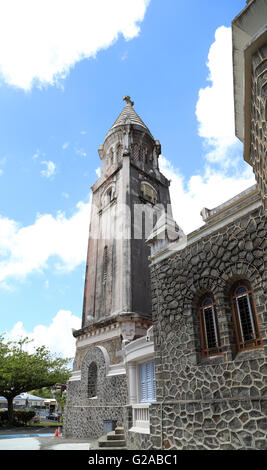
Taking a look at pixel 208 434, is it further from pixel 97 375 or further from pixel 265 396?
pixel 97 375

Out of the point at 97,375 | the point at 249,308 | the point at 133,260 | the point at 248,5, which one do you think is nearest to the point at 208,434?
the point at 249,308

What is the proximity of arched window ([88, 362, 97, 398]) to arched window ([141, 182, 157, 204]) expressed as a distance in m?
11.0

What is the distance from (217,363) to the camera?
7043mm

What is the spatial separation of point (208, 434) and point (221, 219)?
4.88 metres

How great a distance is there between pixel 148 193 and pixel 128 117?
8.31 meters

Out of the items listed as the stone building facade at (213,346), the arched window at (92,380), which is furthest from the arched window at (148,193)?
the stone building facade at (213,346)

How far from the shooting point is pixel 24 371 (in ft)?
81.9

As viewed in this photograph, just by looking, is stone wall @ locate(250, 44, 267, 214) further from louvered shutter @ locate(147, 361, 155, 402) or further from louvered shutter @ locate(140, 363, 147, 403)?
louvered shutter @ locate(140, 363, 147, 403)

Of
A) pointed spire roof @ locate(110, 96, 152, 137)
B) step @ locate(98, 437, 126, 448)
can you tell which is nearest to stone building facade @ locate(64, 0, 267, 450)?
step @ locate(98, 437, 126, 448)

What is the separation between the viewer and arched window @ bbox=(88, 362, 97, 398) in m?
15.7

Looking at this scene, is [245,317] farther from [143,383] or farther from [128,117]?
[128,117]

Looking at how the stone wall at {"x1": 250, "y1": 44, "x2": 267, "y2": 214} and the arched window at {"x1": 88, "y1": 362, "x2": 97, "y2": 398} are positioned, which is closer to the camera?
the stone wall at {"x1": 250, "y1": 44, "x2": 267, "y2": 214}

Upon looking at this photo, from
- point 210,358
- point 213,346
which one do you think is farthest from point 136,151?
point 210,358

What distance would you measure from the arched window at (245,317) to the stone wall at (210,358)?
0.51 ft
